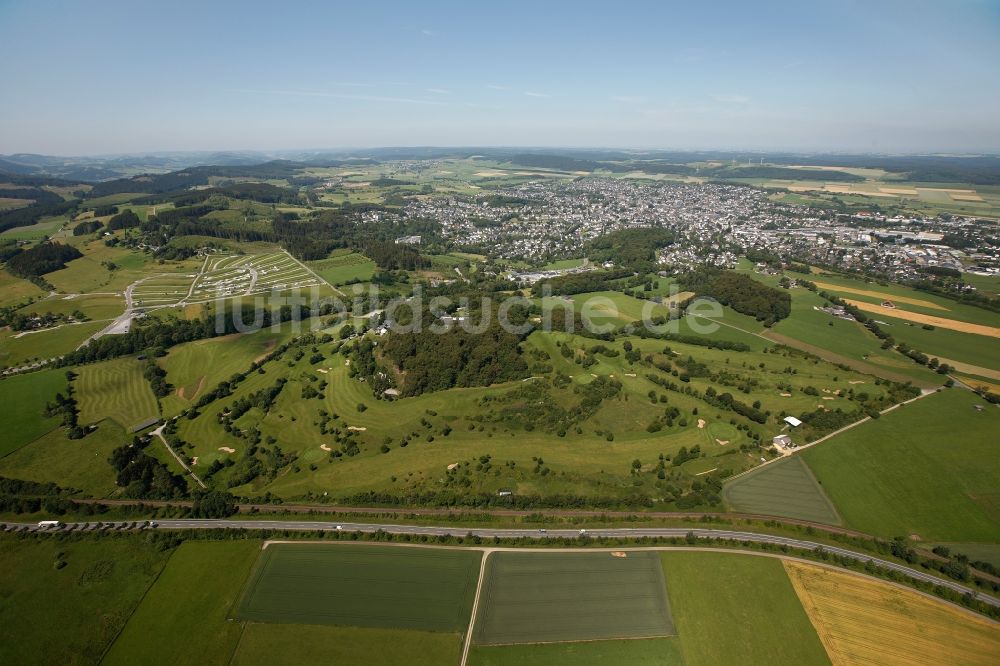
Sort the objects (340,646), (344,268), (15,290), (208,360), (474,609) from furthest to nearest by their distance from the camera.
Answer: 1. (344,268)
2. (15,290)
3. (208,360)
4. (474,609)
5. (340,646)

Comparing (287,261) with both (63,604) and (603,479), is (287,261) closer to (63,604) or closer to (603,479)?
(63,604)

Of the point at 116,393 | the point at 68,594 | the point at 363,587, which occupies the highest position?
the point at 116,393

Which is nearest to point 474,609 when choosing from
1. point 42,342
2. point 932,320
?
point 42,342

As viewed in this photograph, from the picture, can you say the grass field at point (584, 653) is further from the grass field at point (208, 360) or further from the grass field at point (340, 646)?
the grass field at point (208, 360)

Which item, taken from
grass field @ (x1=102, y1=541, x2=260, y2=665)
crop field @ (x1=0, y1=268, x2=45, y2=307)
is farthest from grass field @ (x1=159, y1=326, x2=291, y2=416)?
crop field @ (x1=0, y1=268, x2=45, y2=307)

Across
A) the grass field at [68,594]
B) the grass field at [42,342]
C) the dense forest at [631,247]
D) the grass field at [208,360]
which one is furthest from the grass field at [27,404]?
the dense forest at [631,247]

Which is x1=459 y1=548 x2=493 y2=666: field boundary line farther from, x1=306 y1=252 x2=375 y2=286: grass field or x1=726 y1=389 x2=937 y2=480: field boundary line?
x1=306 y1=252 x2=375 y2=286: grass field

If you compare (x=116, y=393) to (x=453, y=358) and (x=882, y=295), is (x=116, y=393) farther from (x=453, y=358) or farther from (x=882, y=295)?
(x=882, y=295)

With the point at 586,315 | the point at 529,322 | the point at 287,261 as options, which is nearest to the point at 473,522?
the point at 529,322
